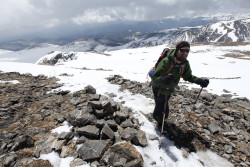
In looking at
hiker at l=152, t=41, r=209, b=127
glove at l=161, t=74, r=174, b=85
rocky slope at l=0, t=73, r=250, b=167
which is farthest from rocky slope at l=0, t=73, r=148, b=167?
glove at l=161, t=74, r=174, b=85

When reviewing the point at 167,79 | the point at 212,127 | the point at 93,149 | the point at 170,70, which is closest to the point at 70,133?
the point at 93,149

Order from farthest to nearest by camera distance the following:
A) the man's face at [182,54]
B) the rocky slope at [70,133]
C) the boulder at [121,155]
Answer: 1. the man's face at [182,54]
2. the rocky slope at [70,133]
3. the boulder at [121,155]

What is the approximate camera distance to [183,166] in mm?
4750

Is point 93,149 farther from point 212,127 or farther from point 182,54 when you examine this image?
point 212,127

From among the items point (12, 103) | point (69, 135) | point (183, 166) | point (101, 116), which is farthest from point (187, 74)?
point (12, 103)

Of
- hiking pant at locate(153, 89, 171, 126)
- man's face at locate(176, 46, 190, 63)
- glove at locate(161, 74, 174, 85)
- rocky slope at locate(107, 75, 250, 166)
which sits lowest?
rocky slope at locate(107, 75, 250, 166)

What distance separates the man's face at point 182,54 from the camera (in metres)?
4.79

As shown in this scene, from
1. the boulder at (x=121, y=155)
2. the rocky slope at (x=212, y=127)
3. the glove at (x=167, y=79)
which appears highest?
the glove at (x=167, y=79)

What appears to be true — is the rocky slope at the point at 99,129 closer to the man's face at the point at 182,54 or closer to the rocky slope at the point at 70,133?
the rocky slope at the point at 70,133

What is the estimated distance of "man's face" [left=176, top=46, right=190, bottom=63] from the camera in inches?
189

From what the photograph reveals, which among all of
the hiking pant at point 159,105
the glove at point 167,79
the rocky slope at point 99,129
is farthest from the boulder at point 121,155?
the glove at point 167,79

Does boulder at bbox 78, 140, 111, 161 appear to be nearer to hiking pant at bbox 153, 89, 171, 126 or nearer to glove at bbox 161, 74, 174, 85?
hiking pant at bbox 153, 89, 171, 126

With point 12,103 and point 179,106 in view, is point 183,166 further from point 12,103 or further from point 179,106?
point 12,103

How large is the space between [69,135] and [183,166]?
429 centimetres
